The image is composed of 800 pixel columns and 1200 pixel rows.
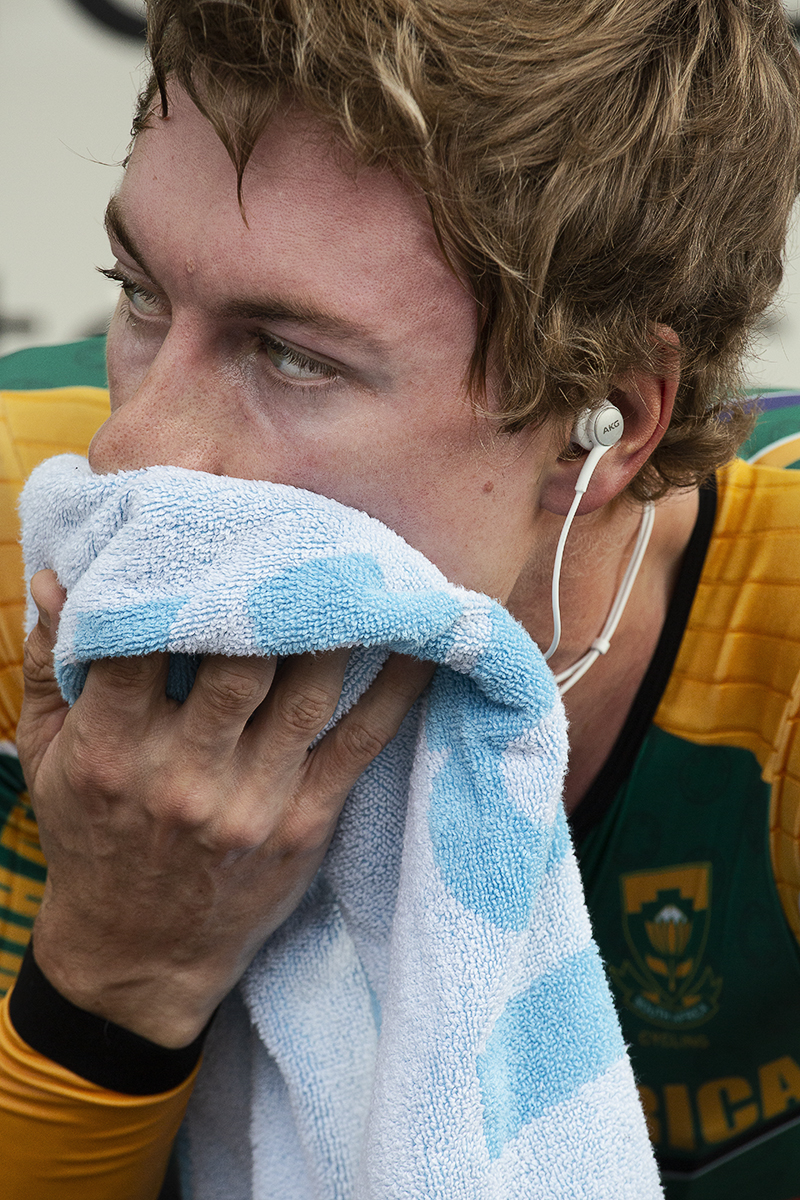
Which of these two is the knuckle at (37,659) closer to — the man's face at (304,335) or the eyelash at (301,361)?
the man's face at (304,335)

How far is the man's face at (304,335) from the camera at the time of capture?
74cm

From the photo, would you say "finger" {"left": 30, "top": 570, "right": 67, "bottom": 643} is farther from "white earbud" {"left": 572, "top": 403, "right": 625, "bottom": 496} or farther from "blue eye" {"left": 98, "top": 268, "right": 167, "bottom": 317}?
"white earbud" {"left": 572, "top": 403, "right": 625, "bottom": 496}

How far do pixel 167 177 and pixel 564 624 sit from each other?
0.57m

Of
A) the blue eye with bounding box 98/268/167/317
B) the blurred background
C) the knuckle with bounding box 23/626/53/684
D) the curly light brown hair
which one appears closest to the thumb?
the knuckle with bounding box 23/626/53/684

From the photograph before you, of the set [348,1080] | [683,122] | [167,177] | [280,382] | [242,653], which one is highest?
[683,122]

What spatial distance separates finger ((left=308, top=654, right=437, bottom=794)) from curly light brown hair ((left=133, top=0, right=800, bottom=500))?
21cm

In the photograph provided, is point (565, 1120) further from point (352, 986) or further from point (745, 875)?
point (745, 875)

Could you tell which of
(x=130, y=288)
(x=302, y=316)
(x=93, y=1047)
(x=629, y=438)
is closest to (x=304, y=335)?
(x=302, y=316)

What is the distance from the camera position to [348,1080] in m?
0.86

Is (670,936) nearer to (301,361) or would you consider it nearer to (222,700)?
(222,700)

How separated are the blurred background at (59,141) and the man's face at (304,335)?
1.14 m

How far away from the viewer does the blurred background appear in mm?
1824

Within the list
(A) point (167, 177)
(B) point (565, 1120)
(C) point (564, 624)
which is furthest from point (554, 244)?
(B) point (565, 1120)

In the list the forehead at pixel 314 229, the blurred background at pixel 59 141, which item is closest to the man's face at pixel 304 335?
the forehead at pixel 314 229
